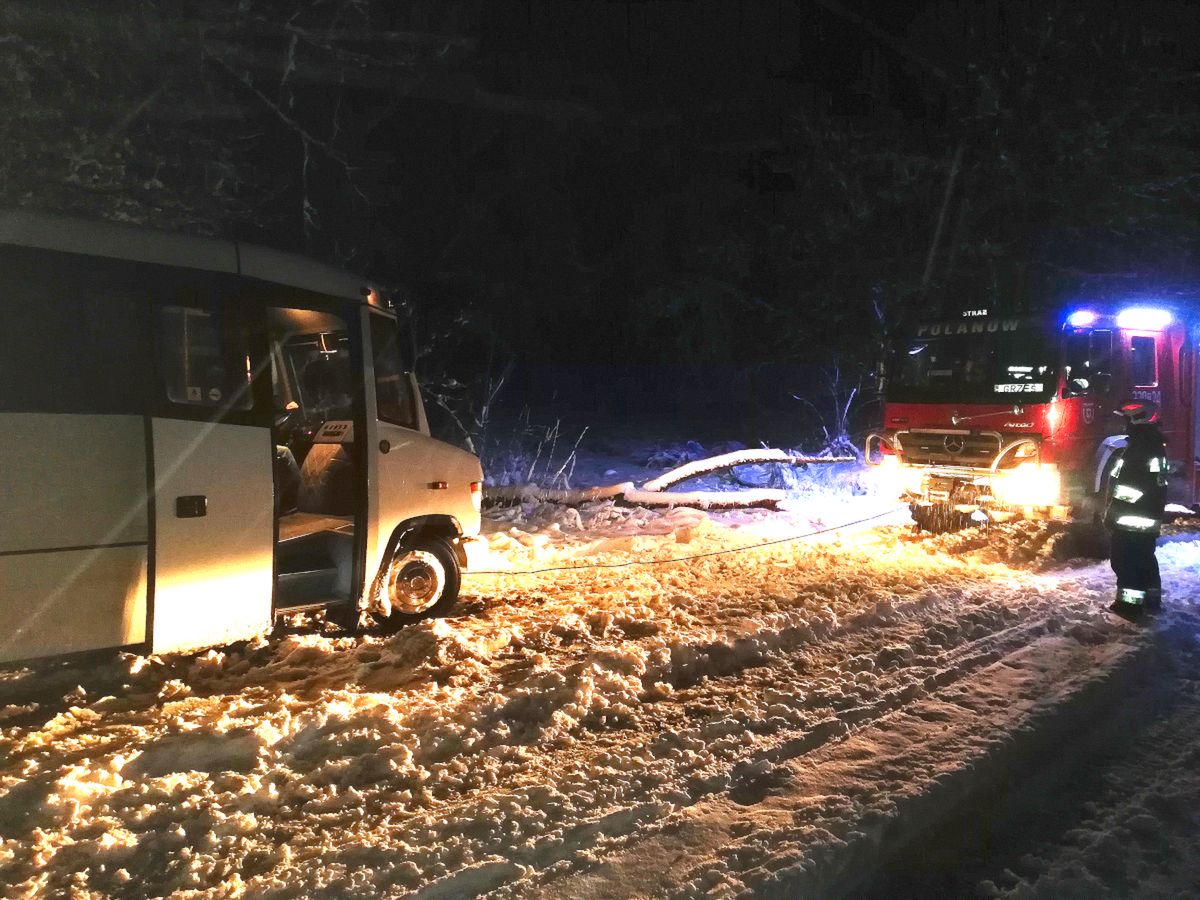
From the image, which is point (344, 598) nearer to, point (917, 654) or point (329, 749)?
point (329, 749)

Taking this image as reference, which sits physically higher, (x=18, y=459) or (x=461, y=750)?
(x=18, y=459)

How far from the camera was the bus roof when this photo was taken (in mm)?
5133

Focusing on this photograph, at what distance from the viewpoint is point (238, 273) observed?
5855mm

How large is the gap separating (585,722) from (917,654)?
281 cm

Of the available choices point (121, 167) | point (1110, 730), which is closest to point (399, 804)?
point (1110, 730)

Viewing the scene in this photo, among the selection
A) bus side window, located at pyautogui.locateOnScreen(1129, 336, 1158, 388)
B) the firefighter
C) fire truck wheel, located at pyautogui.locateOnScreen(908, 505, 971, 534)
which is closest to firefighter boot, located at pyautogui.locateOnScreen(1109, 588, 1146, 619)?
the firefighter

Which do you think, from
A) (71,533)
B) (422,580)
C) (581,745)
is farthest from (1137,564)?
(71,533)

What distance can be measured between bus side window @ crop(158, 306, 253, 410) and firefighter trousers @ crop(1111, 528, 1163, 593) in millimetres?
7542

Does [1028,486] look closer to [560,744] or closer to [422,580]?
[422,580]

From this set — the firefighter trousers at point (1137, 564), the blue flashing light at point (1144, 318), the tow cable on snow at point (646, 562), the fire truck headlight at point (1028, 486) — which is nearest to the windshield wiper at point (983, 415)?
the fire truck headlight at point (1028, 486)

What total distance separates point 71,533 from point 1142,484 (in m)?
8.58

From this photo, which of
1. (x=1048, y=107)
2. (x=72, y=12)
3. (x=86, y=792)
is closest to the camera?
(x=86, y=792)

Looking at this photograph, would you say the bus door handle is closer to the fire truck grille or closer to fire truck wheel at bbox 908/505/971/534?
the fire truck grille

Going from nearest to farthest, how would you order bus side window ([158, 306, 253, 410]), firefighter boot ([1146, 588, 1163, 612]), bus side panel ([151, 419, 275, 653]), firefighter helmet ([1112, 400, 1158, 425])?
bus side panel ([151, 419, 275, 653]) → bus side window ([158, 306, 253, 410]) → firefighter boot ([1146, 588, 1163, 612]) → firefighter helmet ([1112, 400, 1158, 425])
